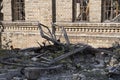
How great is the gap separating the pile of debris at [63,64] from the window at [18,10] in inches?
136

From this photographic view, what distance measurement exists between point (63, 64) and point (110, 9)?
4679 mm

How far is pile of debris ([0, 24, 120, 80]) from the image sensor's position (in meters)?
8.37

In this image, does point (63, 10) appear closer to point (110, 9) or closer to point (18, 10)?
point (110, 9)

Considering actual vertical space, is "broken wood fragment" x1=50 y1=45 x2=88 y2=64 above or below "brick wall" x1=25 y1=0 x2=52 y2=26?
below

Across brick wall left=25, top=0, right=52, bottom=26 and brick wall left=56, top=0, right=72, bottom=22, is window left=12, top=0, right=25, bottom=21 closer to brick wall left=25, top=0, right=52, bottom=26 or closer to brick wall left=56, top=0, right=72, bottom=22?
brick wall left=25, top=0, right=52, bottom=26

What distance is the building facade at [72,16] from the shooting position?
1262 cm

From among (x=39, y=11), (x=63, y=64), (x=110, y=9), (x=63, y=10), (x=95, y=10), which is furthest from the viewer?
(x=39, y=11)

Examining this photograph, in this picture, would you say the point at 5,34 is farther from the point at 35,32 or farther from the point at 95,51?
the point at 95,51

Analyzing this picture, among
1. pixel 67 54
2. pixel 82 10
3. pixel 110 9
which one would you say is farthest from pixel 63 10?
pixel 67 54

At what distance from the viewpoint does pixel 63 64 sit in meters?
9.43

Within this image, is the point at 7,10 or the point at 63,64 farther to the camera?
the point at 7,10

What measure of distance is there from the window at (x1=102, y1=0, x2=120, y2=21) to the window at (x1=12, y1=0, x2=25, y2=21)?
4.18m

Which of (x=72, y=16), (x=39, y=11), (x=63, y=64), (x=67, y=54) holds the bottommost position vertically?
(x=63, y=64)

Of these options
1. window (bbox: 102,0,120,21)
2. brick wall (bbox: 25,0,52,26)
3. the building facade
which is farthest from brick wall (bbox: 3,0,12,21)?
window (bbox: 102,0,120,21)
